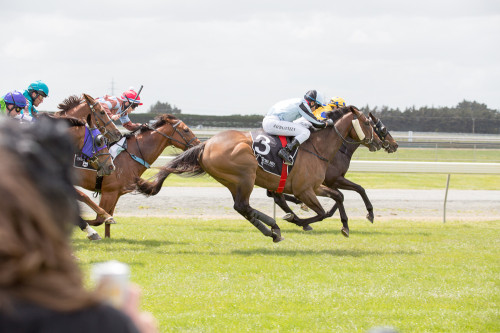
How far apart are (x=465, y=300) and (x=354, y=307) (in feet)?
3.65

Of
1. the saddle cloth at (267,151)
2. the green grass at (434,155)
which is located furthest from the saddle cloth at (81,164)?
the green grass at (434,155)

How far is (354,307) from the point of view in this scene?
235 inches

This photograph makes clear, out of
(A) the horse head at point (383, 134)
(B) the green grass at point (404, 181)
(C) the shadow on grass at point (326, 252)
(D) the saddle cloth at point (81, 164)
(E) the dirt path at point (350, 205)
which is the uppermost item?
(A) the horse head at point (383, 134)

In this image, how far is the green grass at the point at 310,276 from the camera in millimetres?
5555

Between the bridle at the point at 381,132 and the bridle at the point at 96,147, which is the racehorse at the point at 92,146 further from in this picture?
the bridle at the point at 381,132

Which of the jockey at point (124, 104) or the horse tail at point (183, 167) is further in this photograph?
the jockey at point (124, 104)

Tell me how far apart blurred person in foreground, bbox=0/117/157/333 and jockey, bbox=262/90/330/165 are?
8819 millimetres

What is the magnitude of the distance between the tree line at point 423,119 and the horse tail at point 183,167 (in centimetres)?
3241

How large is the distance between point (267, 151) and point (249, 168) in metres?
0.45

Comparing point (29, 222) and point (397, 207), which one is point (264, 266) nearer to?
point (29, 222)

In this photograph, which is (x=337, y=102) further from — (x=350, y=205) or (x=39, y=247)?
(x=39, y=247)

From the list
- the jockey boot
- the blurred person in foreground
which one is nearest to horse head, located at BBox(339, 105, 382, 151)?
the jockey boot


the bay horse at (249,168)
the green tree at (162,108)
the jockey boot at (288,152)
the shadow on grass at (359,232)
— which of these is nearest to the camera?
the bay horse at (249,168)

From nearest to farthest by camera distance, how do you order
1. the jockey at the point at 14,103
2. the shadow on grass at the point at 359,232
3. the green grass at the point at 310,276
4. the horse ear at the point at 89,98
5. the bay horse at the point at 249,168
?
the green grass at the point at 310,276, the jockey at the point at 14,103, the bay horse at the point at 249,168, the horse ear at the point at 89,98, the shadow on grass at the point at 359,232
